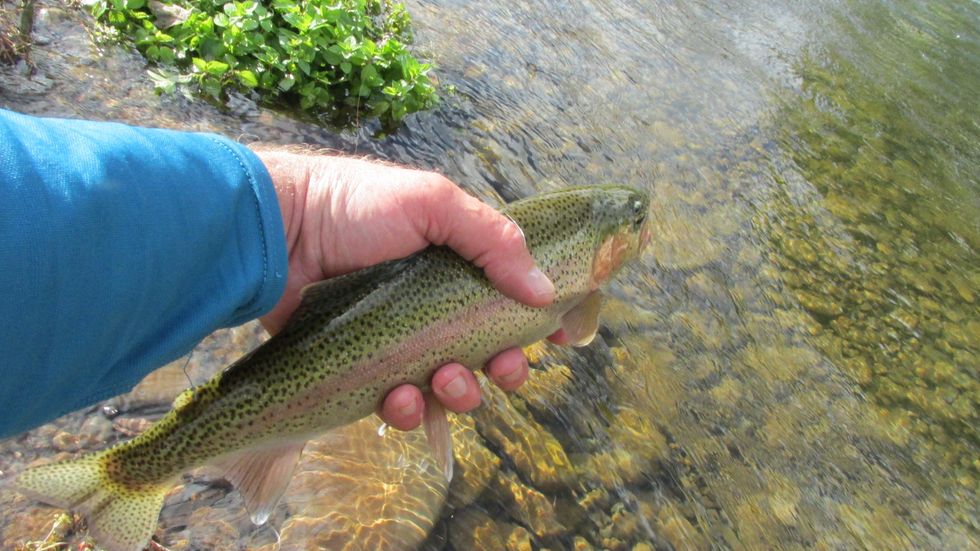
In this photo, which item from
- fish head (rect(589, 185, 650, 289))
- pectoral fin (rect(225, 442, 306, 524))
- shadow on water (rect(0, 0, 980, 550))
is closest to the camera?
pectoral fin (rect(225, 442, 306, 524))

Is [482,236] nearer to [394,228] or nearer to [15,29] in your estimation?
[394,228]

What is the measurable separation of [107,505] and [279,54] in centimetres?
510

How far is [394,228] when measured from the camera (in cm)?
343

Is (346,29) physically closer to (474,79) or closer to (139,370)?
(474,79)

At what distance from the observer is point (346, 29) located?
23.8 ft

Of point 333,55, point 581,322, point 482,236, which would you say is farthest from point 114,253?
point 333,55

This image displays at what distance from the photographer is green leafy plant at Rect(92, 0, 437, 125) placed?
6.82m

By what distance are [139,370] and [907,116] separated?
13431mm

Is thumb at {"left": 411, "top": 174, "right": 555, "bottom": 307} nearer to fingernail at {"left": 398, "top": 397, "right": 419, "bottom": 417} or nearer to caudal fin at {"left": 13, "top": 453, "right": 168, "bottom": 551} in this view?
fingernail at {"left": 398, "top": 397, "right": 419, "bottom": 417}

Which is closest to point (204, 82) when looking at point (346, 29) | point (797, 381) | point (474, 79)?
point (346, 29)

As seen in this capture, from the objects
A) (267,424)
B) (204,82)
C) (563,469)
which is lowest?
(563,469)

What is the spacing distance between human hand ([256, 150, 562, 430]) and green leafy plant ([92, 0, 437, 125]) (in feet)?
12.4

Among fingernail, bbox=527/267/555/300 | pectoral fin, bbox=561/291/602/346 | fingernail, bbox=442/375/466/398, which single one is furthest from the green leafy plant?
fingernail, bbox=442/375/466/398

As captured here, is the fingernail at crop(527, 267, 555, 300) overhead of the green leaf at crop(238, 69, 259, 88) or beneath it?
overhead
